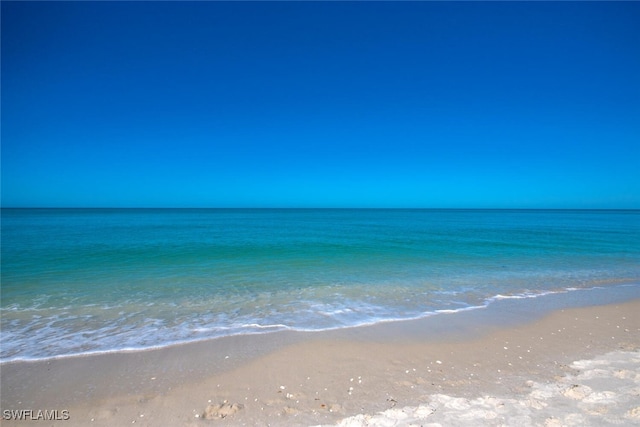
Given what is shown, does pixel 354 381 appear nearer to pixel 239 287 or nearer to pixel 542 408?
pixel 542 408

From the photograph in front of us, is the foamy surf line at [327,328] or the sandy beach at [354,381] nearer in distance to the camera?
the sandy beach at [354,381]

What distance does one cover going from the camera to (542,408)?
4.06 metres

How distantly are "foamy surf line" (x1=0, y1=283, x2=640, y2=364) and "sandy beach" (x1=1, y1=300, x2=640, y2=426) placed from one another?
0.82ft

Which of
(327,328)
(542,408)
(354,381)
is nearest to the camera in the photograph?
(542,408)

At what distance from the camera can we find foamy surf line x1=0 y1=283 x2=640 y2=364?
6199 millimetres

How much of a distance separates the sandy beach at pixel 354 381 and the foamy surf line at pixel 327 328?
25 cm

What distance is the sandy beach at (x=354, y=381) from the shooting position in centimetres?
409

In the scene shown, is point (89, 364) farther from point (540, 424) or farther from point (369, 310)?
point (540, 424)

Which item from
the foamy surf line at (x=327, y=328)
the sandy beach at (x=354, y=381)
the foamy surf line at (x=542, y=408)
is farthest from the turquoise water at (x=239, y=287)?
the foamy surf line at (x=542, y=408)

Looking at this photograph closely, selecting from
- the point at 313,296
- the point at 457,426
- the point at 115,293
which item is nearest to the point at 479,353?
the point at 457,426

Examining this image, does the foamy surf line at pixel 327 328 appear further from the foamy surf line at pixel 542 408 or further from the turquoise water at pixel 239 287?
the foamy surf line at pixel 542 408

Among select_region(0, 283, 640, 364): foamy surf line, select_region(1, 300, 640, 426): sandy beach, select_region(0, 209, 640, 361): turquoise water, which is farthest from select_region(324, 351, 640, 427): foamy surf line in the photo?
select_region(0, 209, 640, 361): turquoise water

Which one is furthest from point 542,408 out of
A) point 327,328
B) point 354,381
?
point 327,328

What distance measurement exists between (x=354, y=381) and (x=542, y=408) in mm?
2566
